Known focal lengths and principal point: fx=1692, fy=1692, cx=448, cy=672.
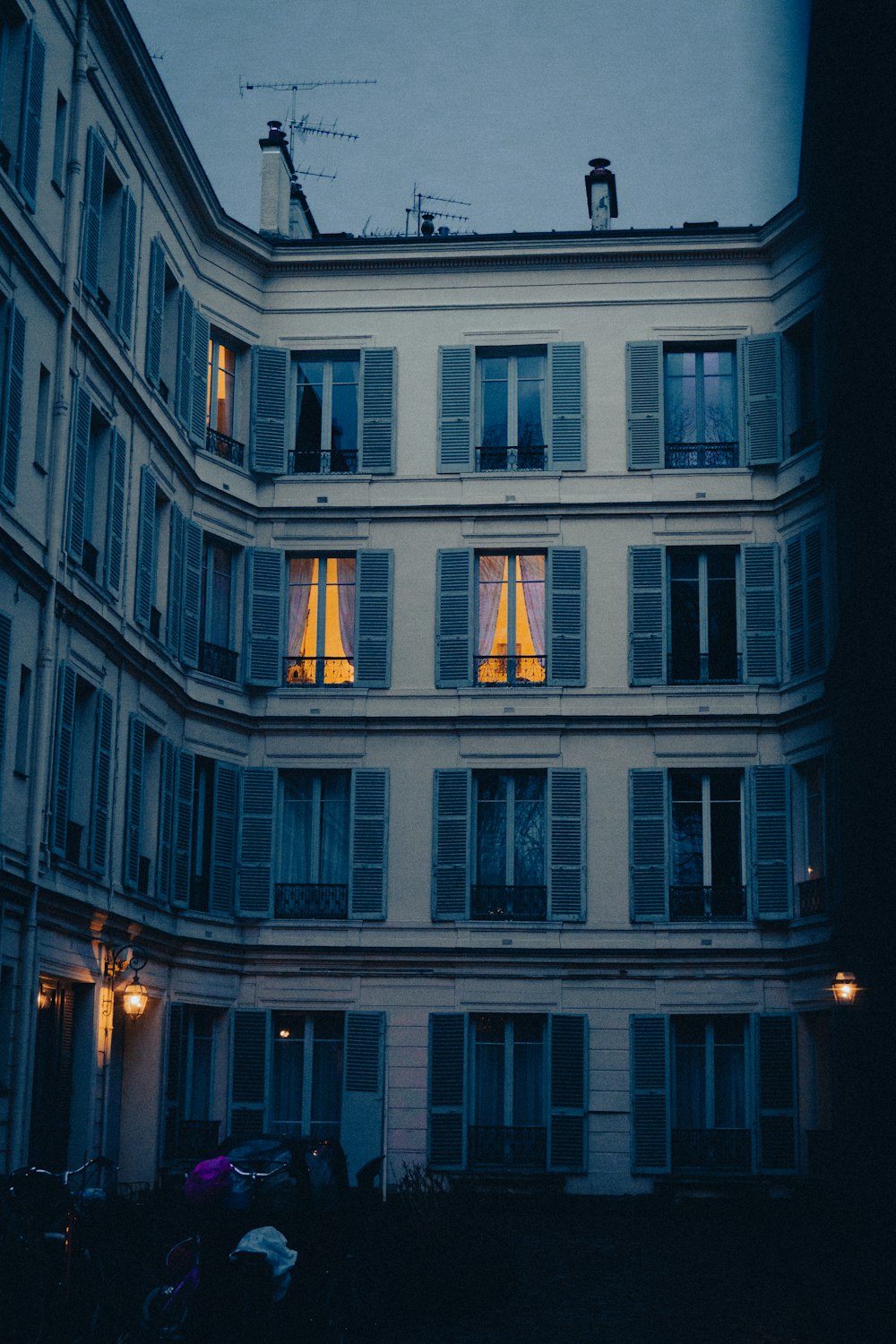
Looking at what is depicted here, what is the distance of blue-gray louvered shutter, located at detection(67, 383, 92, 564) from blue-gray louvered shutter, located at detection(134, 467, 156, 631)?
208 centimetres

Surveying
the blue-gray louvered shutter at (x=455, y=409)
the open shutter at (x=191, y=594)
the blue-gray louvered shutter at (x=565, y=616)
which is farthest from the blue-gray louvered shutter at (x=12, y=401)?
the blue-gray louvered shutter at (x=565, y=616)

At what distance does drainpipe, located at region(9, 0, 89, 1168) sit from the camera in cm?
1655

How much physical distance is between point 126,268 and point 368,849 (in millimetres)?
8467

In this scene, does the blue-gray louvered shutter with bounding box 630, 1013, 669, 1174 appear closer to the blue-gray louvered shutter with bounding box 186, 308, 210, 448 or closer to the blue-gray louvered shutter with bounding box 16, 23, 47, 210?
the blue-gray louvered shutter with bounding box 186, 308, 210, 448

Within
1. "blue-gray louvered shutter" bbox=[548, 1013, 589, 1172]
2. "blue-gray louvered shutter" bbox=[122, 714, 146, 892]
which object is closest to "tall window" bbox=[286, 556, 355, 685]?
"blue-gray louvered shutter" bbox=[122, 714, 146, 892]

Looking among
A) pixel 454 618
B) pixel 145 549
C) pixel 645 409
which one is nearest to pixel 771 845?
pixel 454 618

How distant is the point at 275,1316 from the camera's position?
9.24m

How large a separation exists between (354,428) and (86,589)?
7.29m

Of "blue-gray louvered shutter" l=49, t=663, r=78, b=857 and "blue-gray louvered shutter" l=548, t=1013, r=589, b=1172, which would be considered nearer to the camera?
"blue-gray louvered shutter" l=49, t=663, r=78, b=857

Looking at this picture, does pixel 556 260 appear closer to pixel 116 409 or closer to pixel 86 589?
pixel 116 409

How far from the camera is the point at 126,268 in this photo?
2075 cm

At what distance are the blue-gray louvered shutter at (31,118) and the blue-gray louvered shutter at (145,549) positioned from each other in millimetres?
4933

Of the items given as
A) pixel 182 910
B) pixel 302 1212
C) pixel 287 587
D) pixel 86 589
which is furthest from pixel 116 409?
pixel 302 1212

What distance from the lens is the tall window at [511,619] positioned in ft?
79.2
